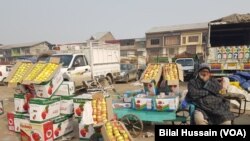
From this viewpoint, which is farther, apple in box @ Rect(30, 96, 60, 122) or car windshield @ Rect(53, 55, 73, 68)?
car windshield @ Rect(53, 55, 73, 68)

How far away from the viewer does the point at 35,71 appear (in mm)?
5969

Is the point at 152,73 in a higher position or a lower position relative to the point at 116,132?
higher

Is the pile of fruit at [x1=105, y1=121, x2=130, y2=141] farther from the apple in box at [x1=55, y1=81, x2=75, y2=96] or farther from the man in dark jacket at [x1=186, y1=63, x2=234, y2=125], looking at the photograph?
the apple in box at [x1=55, y1=81, x2=75, y2=96]

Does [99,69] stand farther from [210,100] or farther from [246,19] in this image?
[210,100]

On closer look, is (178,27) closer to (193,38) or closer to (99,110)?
(193,38)

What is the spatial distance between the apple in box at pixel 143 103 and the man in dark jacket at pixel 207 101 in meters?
1.51

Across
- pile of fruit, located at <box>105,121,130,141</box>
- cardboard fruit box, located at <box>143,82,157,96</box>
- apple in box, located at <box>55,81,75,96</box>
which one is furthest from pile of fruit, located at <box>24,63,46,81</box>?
cardboard fruit box, located at <box>143,82,157,96</box>

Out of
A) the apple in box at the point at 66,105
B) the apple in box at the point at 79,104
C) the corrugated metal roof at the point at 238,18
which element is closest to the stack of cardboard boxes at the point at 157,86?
the apple in box at the point at 79,104

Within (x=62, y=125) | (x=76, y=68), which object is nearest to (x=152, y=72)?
(x=62, y=125)

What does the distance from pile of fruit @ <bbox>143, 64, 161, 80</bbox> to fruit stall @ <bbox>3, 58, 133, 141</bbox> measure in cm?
153

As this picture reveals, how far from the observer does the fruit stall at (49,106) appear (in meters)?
5.03

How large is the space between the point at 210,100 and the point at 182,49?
4198cm

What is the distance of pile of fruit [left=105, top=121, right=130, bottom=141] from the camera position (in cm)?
410

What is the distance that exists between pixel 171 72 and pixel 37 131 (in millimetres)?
3720
